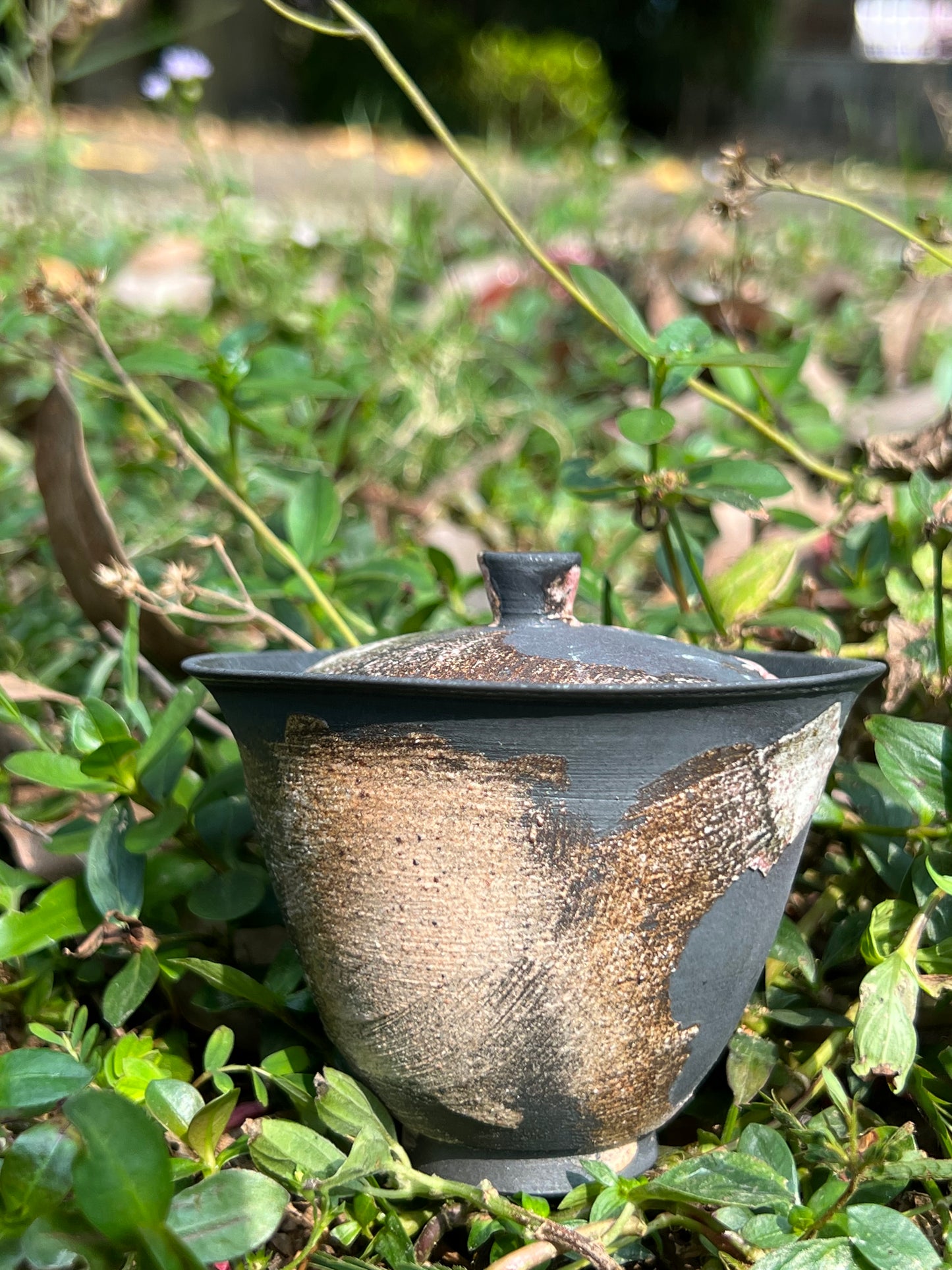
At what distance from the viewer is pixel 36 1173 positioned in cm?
85

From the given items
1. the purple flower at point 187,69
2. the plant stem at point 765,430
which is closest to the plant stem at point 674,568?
the plant stem at point 765,430

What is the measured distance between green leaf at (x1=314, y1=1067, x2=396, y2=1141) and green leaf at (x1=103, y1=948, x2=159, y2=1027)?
0.18 meters

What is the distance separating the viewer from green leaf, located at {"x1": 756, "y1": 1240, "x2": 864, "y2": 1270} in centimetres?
83

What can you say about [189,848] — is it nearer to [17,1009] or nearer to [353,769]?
[17,1009]

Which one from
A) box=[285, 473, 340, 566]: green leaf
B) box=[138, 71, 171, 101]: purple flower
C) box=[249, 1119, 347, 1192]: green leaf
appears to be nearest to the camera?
box=[249, 1119, 347, 1192]: green leaf

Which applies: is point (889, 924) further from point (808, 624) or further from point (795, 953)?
point (808, 624)

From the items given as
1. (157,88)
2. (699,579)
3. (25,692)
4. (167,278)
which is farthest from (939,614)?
(167,278)

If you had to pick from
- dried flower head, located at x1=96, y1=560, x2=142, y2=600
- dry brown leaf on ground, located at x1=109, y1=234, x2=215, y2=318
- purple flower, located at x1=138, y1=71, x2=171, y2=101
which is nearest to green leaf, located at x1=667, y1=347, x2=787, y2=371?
dried flower head, located at x1=96, y1=560, x2=142, y2=600

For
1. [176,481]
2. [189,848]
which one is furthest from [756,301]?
[189,848]

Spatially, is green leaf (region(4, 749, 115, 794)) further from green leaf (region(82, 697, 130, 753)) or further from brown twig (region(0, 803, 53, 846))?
brown twig (region(0, 803, 53, 846))

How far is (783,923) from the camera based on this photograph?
1133mm

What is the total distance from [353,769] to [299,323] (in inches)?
70.8

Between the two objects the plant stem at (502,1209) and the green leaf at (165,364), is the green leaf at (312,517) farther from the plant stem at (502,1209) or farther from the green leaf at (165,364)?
the plant stem at (502,1209)

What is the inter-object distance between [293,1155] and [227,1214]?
0.12m
